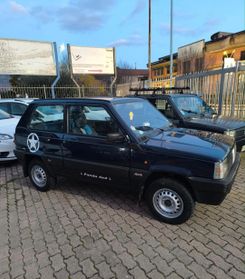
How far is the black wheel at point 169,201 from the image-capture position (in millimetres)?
3057

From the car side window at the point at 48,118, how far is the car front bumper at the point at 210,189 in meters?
2.31

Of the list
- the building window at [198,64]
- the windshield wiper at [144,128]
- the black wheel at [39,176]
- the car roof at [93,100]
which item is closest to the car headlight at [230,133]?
the windshield wiper at [144,128]

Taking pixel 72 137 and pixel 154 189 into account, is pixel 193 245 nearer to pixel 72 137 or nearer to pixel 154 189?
pixel 154 189

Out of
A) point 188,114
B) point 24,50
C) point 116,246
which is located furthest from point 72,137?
point 24,50

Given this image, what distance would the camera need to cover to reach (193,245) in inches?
110

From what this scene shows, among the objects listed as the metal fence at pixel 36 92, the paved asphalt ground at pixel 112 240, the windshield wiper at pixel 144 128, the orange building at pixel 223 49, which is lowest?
the paved asphalt ground at pixel 112 240

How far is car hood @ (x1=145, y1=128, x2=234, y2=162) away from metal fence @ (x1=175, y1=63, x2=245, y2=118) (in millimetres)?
5030

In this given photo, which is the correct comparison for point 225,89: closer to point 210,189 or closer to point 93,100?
point 93,100

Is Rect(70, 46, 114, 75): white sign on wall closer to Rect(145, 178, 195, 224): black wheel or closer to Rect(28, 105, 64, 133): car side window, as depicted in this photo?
Rect(28, 105, 64, 133): car side window

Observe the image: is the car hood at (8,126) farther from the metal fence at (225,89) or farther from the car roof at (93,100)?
the metal fence at (225,89)

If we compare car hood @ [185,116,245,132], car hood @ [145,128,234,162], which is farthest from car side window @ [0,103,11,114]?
car hood @ [145,128,234,162]

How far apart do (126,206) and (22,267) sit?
1698 millimetres

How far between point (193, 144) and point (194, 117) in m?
2.97

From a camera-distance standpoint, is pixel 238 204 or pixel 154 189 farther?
pixel 238 204
